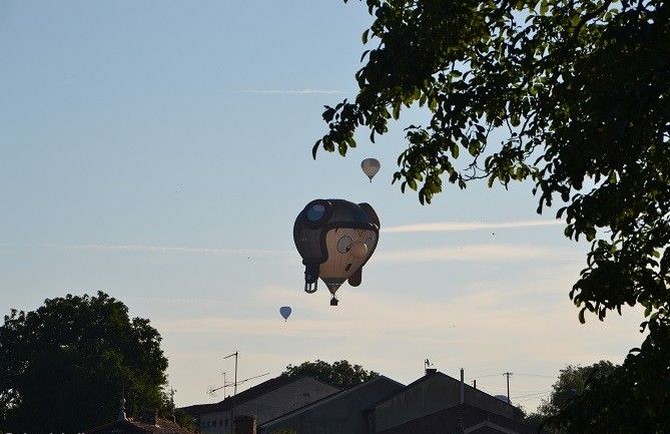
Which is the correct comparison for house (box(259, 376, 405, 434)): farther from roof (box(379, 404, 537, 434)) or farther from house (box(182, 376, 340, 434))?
house (box(182, 376, 340, 434))

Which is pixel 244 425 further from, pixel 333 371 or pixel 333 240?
pixel 333 371

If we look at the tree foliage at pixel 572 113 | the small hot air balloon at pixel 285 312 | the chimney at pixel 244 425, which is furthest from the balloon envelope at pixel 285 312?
the tree foliage at pixel 572 113

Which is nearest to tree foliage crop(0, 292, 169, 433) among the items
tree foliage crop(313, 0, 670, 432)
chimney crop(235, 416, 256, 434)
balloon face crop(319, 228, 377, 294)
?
balloon face crop(319, 228, 377, 294)

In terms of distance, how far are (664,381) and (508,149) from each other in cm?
397

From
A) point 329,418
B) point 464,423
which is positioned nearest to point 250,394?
point 329,418

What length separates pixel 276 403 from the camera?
377 feet

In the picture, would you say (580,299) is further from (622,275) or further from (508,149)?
(508,149)

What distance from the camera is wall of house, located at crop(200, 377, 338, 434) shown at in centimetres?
11381

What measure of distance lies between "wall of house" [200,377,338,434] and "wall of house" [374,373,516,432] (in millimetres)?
22605

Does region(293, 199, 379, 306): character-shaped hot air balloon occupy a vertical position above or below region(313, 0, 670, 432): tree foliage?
above

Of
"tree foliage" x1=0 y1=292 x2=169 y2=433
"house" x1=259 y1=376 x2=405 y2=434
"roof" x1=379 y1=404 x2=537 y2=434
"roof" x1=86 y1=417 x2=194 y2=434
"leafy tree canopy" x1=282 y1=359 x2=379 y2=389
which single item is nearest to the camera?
"roof" x1=86 y1=417 x2=194 y2=434

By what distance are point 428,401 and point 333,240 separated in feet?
38.2

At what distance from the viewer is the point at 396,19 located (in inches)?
675

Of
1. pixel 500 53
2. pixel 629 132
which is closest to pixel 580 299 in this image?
pixel 629 132
